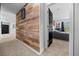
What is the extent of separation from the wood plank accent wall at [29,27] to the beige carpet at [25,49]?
0.37 ft

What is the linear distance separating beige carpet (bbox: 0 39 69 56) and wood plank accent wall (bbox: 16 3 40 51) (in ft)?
0.37

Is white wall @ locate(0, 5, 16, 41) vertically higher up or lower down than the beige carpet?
higher up

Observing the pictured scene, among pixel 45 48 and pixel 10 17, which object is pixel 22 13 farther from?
pixel 45 48

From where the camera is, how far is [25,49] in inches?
62.9

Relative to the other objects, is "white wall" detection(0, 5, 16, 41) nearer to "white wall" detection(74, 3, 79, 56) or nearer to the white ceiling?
the white ceiling

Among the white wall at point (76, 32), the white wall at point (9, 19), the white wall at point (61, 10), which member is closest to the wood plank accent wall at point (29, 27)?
the white wall at point (9, 19)

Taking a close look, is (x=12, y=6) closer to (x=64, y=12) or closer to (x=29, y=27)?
(x=29, y=27)

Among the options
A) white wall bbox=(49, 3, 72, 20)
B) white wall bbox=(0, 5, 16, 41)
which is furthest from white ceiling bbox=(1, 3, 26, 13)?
white wall bbox=(49, 3, 72, 20)

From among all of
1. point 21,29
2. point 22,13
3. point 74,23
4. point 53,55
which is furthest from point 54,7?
point 53,55

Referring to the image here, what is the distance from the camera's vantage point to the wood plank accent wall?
5.28 feet

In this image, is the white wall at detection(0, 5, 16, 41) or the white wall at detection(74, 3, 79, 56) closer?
the white wall at detection(74, 3, 79, 56)

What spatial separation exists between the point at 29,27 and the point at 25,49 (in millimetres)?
349

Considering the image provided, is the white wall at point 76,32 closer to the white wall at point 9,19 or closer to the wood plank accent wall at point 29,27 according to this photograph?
the wood plank accent wall at point 29,27

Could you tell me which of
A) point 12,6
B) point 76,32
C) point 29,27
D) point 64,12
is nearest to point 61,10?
point 64,12
